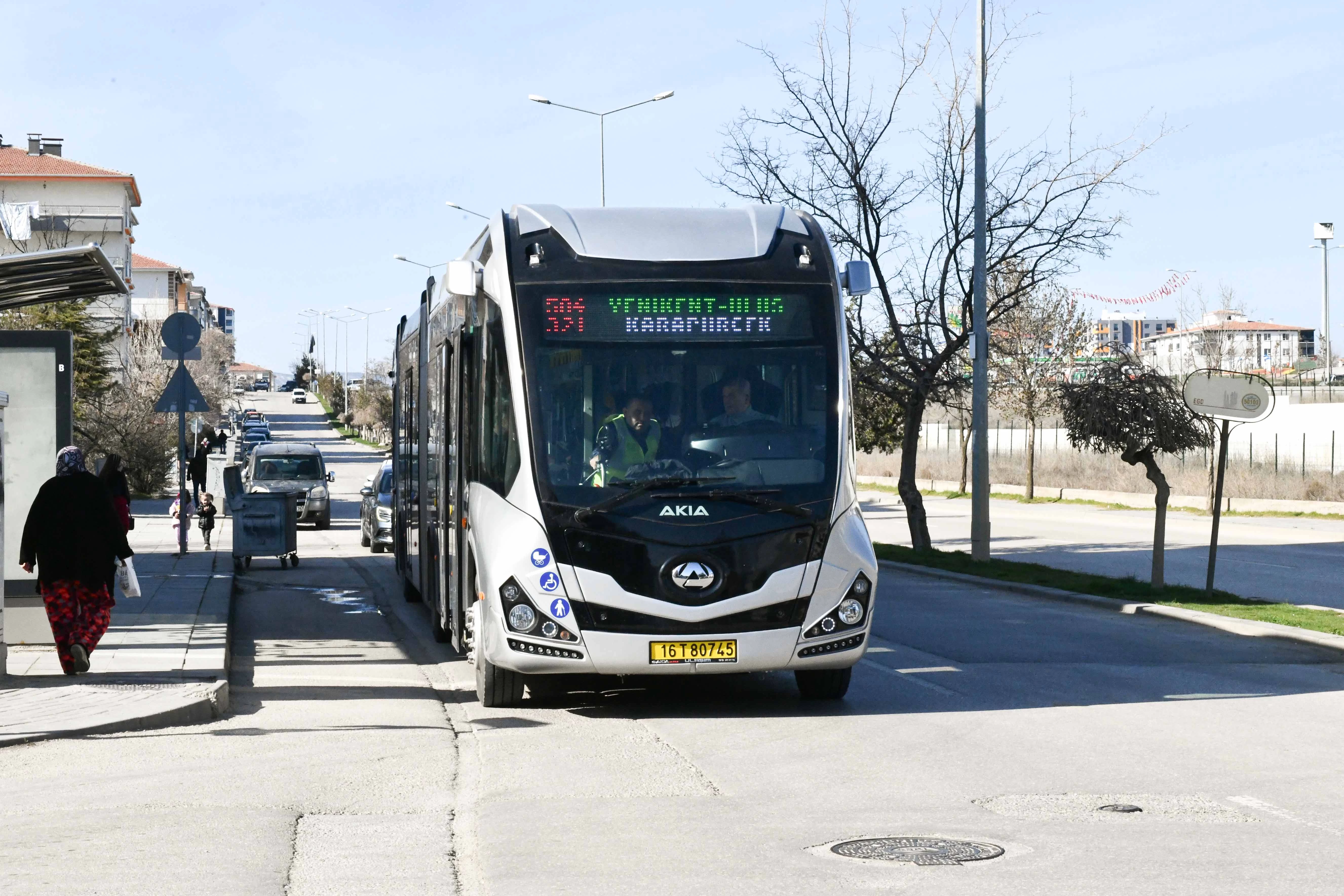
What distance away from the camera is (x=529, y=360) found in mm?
9906

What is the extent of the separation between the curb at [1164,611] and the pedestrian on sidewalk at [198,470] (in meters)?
22.2

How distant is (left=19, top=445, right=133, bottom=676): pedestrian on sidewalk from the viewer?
11094 mm

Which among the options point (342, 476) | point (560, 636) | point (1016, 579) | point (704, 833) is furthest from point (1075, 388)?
point (342, 476)

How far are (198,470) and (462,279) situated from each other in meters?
30.8

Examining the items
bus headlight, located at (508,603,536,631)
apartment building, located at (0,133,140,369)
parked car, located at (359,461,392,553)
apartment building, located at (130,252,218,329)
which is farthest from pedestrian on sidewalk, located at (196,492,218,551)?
apartment building, located at (130,252,218,329)

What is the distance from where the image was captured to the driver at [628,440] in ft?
31.7

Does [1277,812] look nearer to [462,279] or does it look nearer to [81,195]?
[462,279]

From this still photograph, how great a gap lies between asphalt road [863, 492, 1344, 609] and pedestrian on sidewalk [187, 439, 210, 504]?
53.5 ft

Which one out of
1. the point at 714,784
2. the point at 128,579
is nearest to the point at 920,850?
the point at 714,784

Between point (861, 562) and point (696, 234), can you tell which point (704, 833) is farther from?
point (696, 234)

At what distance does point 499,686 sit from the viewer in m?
10.3

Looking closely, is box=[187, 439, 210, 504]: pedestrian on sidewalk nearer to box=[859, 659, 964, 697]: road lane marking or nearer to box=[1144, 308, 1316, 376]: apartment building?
box=[1144, 308, 1316, 376]: apartment building

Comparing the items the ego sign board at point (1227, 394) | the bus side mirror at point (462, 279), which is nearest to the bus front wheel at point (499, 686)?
the bus side mirror at point (462, 279)

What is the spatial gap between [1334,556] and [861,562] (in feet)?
60.9
